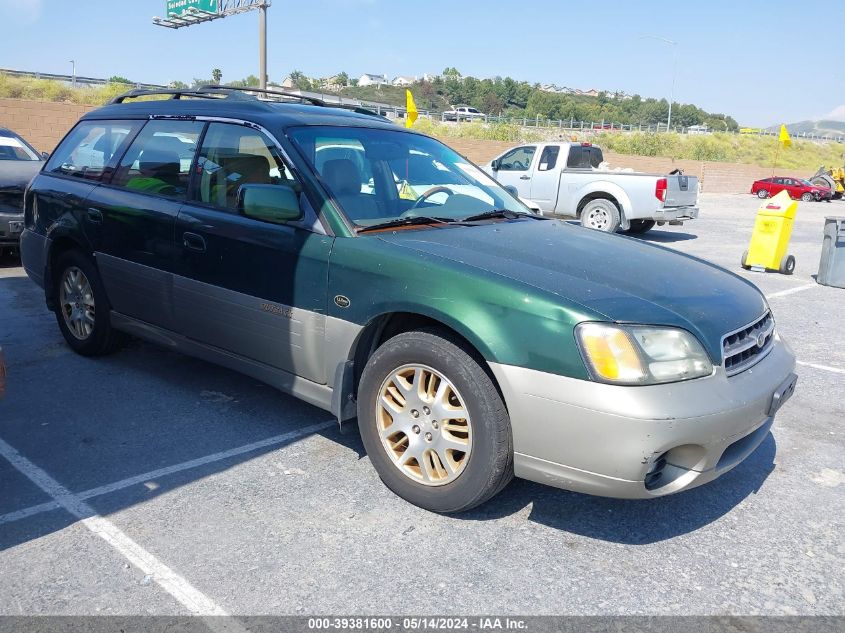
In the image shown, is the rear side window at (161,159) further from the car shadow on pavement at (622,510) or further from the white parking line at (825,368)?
the white parking line at (825,368)

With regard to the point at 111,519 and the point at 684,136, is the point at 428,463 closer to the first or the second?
the point at 111,519

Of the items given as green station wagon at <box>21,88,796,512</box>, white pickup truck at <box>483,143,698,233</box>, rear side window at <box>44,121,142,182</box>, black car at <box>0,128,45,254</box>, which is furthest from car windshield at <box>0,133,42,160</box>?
white pickup truck at <box>483,143,698,233</box>

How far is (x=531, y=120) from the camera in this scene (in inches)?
2023

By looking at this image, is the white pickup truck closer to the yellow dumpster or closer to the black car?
the yellow dumpster

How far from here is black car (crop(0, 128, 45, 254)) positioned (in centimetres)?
826

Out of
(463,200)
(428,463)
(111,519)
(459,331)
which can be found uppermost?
(463,200)

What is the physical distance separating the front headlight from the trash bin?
26.9 feet

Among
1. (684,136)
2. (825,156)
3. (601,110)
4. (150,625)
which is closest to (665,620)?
(150,625)

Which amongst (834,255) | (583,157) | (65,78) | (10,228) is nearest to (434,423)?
(10,228)

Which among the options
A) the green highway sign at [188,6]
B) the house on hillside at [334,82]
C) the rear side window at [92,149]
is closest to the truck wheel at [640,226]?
the rear side window at [92,149]

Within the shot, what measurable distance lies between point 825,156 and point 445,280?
2965 inches

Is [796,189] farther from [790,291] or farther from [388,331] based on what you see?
[388,331]

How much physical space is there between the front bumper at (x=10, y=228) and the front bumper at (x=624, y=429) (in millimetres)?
7357

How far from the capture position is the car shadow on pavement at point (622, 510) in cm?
318
